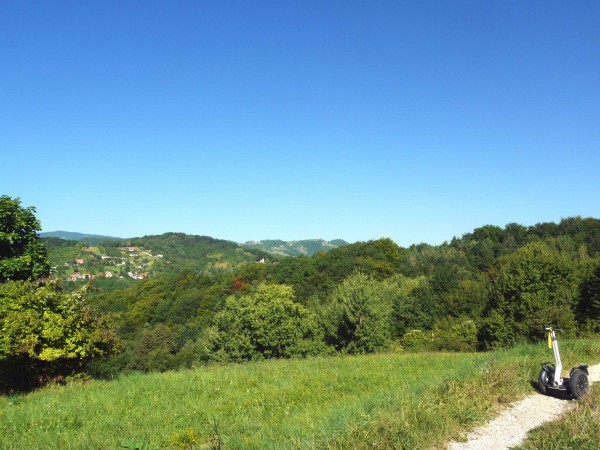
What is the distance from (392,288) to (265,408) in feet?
188

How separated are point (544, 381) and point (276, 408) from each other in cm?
576

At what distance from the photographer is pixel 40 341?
1173cm

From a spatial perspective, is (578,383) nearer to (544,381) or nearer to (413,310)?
(544,381)

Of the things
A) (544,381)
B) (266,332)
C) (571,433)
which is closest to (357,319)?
(266,332)

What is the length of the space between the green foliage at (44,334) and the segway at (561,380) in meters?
12.3

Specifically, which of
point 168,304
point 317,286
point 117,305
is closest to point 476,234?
point 317,286

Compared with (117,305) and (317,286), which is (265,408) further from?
(117,305)

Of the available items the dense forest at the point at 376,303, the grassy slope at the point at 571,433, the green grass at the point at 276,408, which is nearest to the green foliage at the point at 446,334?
the dense forest at the point at 376,303

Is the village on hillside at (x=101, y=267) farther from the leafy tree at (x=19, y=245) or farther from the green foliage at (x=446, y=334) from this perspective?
the leafy tree at (x=19, y=245)

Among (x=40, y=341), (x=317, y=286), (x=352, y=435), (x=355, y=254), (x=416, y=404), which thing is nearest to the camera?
(x=352, y=435)

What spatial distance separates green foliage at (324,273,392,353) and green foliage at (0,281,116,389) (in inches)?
911

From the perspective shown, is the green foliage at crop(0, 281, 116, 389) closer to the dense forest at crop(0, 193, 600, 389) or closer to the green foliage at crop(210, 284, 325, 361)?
the dense forest at crop(0, 193, 600, 389)

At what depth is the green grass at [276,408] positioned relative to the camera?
6363 millimetres

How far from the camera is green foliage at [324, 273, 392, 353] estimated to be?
110ft
